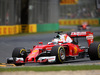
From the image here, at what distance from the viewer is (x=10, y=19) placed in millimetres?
39781

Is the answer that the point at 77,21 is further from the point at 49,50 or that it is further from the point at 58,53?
the point at 58,53

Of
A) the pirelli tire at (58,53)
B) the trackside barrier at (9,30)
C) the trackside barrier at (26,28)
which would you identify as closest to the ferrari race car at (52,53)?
the pirelli tire at (58,53)

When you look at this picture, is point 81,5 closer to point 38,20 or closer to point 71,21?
point 71,21

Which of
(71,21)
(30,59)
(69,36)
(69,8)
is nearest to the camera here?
(30,59)

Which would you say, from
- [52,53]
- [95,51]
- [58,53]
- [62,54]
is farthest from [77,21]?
[58,53]

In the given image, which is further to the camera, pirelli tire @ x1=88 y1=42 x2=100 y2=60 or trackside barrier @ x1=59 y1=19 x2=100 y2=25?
trackside barrier @ x1=59 y1=19 x2=100 y2=25

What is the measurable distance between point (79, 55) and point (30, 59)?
9.46 feet

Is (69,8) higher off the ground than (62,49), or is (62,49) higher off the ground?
(69,8)

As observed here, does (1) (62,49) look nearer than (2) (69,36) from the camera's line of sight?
Yes

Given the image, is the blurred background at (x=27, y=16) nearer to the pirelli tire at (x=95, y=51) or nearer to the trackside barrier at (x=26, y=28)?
the trackside barrier at (x=26, y=28)

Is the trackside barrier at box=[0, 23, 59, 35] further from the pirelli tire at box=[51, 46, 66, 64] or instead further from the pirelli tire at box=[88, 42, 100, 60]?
the pirelli tire at box=[51, 46, 66, 64]

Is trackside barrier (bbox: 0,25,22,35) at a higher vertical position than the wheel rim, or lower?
higher

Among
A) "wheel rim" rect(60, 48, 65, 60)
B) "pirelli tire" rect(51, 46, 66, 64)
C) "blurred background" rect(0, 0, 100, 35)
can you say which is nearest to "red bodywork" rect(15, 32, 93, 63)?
"pirelli tire" rect(51, 46, 66, 64)

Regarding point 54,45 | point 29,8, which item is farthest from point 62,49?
point 29,8
